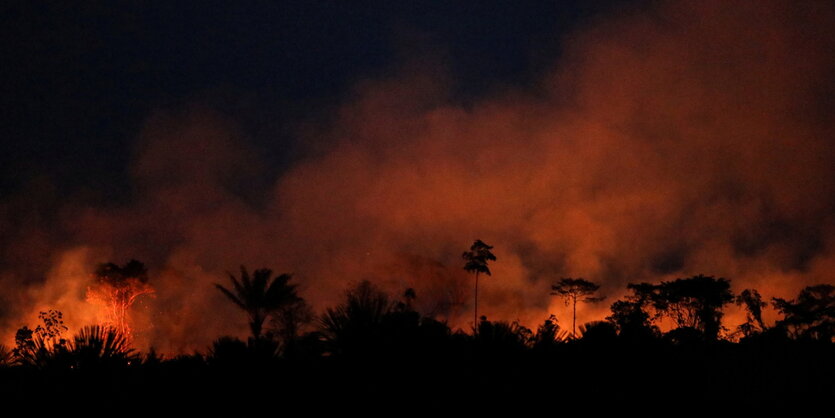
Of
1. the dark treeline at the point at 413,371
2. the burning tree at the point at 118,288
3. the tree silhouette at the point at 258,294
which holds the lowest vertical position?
the dark treeline at the point at 413,371

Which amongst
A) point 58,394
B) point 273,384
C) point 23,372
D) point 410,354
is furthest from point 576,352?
point 23,372

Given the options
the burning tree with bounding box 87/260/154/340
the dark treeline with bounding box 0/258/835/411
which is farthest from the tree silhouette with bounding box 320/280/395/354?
the burning tree with bounding box 87/260/154/340

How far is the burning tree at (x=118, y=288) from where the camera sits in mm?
66500

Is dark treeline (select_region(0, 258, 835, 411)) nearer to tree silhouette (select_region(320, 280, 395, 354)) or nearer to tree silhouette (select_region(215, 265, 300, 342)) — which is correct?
tree silhouette (select_region(320, 280, 395, 354))

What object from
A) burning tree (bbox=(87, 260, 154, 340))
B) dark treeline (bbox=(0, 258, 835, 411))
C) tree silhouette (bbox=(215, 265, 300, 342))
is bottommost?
dark treeline (bbox=(0, 258, 835, 411))

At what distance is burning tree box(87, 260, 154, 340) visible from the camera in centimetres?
6650

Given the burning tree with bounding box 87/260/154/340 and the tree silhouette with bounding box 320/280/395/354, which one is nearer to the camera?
the tree silhouette with bounding box 320/280/395/354

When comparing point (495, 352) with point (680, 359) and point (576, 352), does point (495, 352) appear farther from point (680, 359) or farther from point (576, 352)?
point (680, 359)

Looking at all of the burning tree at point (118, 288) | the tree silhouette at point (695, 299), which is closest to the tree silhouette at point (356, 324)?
the tree silhouette at point (695, 299)

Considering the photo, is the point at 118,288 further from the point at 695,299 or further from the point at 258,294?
the point at 695,299

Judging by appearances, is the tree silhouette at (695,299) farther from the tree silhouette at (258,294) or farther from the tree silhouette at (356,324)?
the tree silhouette at (356,324)

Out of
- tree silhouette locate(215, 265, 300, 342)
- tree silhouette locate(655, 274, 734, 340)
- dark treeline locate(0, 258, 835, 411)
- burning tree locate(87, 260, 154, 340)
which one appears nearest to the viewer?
dark treeline locate(0, 258, 835, 411)

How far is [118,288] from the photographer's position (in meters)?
67.1

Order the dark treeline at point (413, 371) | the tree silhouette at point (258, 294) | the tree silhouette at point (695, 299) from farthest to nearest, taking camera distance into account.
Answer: the tree silhouette at point (695, 299) → the tree silhouette at point (258, 294) → the dark treeline at point (413, 371)
